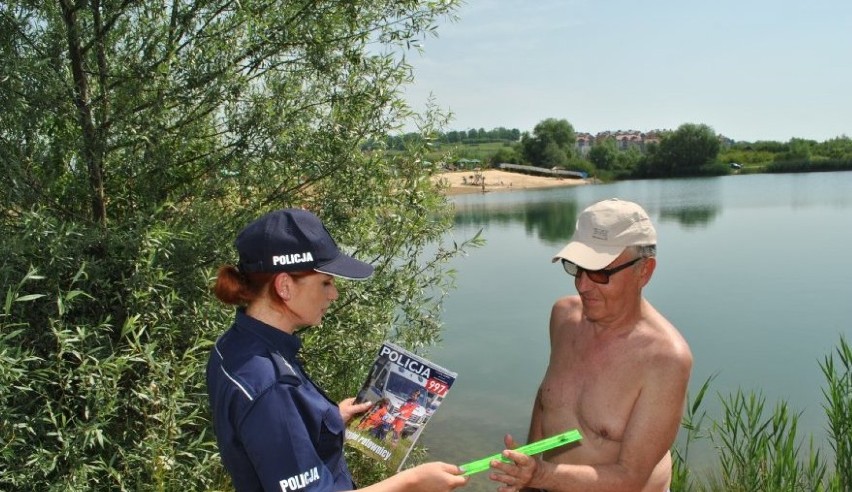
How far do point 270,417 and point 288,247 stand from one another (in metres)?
0.44

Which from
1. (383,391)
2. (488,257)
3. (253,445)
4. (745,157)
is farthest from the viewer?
(745,157)

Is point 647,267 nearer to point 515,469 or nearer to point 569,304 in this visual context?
point 569,304

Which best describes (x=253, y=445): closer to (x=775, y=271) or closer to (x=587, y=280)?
(x=587, y=280)

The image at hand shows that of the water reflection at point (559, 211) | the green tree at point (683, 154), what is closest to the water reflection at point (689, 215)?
the water reflection at point (559, 211)

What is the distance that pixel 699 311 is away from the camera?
14156 mm

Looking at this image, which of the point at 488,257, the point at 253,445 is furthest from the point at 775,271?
the point at 253,445

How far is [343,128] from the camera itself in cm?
→ 435

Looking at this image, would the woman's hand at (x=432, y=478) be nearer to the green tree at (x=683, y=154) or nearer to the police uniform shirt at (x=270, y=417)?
the police uniform shirt at (x=270, y=417)

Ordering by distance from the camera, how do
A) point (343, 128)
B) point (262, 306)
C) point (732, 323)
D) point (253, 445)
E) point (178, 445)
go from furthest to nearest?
point (732, 323) → point (343, 128) → point (178, 445) → point (262, 306) → point (253, 445)

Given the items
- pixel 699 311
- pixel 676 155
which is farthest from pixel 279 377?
pixel 676 155

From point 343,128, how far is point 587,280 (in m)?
2.42

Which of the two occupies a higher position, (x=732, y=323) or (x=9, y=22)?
(x=9, y=22)

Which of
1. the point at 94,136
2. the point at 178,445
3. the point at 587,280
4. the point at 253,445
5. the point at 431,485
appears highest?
the point at 94,136

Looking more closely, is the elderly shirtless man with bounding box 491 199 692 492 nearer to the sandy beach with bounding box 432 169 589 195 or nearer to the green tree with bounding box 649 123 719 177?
the sandy beach with bounding box 432 169 589 195
